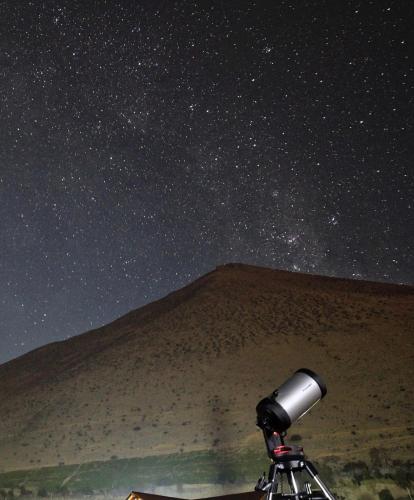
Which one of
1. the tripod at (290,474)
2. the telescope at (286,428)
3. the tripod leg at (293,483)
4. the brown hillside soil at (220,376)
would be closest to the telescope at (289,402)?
the telescope at (286,428)

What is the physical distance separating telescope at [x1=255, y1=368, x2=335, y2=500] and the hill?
14523 mm

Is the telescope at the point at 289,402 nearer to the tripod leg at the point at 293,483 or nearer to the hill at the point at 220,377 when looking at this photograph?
the tripod leg at the point at 293,483

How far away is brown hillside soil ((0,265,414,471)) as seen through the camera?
2284 cm

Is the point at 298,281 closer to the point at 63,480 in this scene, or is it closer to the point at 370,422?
the point at 370,422

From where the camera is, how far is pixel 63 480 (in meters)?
20.6

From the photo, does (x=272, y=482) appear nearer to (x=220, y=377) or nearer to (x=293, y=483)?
(x=293, y=483)

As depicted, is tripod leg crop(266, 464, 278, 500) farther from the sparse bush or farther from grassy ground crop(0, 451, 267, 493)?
grassy ground crop(0, 451, 267, 493)

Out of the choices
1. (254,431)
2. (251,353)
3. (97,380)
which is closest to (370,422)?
(254,431)

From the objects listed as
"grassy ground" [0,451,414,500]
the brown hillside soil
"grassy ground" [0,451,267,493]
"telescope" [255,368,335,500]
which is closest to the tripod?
"telescope" [255,368,335,500]

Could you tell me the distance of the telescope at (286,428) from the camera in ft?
14.9

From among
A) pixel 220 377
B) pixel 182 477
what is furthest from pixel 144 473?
pixel 220 377

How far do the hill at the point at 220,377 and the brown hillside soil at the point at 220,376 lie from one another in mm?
91

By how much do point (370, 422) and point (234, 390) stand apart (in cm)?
779

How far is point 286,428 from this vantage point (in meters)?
5.03
